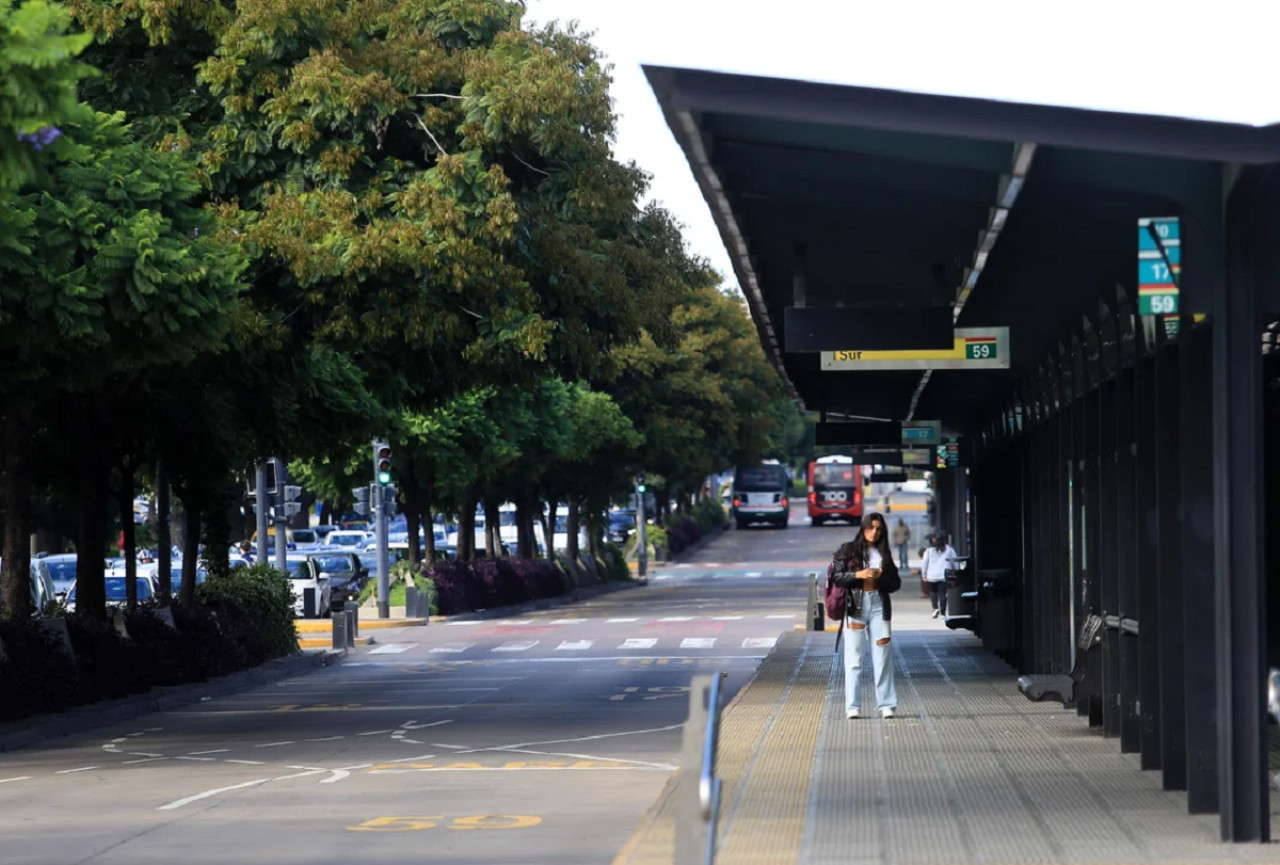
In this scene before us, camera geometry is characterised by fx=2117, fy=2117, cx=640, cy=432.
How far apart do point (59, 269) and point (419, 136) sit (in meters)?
5.19

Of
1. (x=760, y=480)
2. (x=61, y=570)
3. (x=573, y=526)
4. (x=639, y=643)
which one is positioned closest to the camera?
(x=639, y=643)

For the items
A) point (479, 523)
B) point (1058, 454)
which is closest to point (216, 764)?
point (1058, 454)

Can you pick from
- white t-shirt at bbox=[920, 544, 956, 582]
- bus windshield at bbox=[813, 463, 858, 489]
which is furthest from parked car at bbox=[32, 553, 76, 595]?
bus windshield at bbox=[813, 463, 858, 489]

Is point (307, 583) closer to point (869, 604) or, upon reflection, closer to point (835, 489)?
point (869, 604)

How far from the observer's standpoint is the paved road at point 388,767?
12773mm

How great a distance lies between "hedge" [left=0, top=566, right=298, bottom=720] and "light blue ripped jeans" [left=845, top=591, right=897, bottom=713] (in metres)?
8.77

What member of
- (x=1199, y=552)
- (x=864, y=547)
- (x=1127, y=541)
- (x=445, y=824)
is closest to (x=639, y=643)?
(x=864, y=547)

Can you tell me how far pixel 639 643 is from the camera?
3650cm

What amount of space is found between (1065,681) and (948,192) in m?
7.30

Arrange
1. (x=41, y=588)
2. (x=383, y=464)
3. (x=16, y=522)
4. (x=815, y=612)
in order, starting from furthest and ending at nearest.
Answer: (x=383, y=464), (x=41, y=588), (x=815, y=612), (x=16, y=522)

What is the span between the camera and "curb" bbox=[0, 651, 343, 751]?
21.0 m

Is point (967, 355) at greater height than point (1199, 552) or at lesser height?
greater

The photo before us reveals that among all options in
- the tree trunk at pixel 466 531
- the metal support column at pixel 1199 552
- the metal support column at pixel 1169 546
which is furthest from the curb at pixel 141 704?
the tree trunk at pixel 466 531

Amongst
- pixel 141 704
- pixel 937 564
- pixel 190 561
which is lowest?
pixel 141 704
